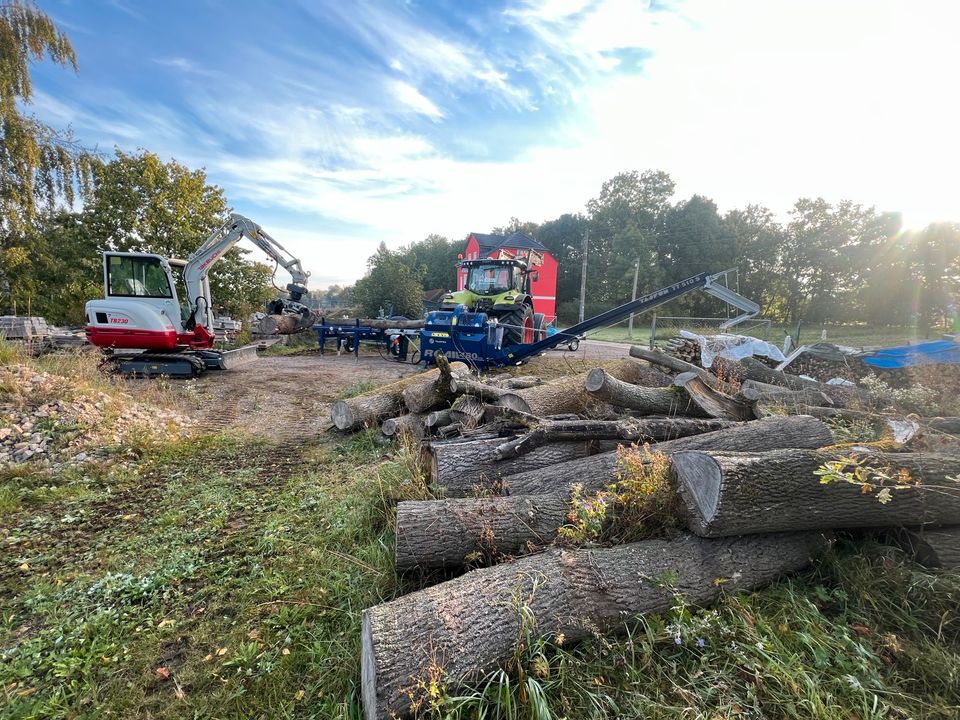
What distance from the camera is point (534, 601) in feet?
6.03

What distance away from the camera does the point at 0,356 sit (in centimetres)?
582

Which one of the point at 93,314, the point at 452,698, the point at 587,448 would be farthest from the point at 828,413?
the point at 93,314

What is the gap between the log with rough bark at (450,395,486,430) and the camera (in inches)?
174

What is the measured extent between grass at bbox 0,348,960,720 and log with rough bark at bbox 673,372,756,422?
2114 millimetres

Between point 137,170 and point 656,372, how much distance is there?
19.2 m

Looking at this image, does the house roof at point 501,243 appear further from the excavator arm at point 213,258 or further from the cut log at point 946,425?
the cut log at point 946,425

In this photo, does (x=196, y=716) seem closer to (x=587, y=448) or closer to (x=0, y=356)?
(x=587, y=448)

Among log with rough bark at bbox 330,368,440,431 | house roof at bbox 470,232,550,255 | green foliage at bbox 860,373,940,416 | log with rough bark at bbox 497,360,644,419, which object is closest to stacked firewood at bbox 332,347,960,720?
log with rough bark at bbox 497,360,644,419

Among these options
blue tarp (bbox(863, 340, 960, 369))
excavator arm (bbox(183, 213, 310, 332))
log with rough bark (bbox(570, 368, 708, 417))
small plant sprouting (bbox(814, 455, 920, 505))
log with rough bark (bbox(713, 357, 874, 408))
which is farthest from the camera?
excavator arm (bbox(183, 213, 310, 332))

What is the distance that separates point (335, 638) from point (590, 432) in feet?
7.42

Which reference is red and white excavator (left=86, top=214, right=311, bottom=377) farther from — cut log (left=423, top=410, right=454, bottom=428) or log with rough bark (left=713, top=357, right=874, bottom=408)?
log with rough bark (left=713, top=357, right=874, bottom=408)

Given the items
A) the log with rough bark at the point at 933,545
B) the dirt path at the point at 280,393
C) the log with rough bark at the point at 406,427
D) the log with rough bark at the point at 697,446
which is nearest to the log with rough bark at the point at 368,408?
the log with rough bark at the point at 406,427

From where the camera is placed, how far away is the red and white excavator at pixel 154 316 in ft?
27.6

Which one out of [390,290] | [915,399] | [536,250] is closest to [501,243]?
[536,250]
